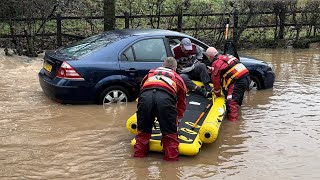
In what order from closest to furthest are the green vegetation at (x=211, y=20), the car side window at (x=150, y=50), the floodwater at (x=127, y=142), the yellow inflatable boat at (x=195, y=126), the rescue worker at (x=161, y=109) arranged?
the floodwater at (x=127, y=142) < the rescue worker at (x=161, y=109) < the yellow inflatable boat at (x=195, y=126) < the car side window at (x=150, y=50) < the green vegetation at (x=211, y=20)

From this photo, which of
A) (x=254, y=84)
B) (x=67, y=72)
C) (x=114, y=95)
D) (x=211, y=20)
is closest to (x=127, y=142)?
(x=114, y=95)

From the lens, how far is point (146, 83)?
588cm

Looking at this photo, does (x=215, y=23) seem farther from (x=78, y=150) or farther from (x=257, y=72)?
(x=78, y=150)

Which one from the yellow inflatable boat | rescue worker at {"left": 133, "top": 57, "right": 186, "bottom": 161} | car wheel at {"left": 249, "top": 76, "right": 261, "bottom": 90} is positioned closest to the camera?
rescue worker at {"left": 133, "top": 57, "right": 186, "bottom": 161}

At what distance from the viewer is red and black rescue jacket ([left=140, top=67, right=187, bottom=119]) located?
5777mm

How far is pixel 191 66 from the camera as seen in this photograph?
342 inches

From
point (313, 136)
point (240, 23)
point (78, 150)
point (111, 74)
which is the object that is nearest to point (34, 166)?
point (78, 150)

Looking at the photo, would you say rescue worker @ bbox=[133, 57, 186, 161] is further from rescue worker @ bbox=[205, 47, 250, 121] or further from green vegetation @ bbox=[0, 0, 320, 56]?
green vegetation @ bbox=[0, 0, 320, 56]

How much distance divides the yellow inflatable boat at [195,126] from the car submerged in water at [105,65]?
1.28m

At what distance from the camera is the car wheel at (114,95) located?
828 centimetres

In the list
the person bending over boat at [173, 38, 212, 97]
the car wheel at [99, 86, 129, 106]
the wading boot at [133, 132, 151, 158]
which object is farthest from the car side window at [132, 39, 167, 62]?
the wading boot at [133, 132, 151, 158]

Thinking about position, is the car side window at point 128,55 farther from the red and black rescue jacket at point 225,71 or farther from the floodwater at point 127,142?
the red and black rescue jacket at point 225,71

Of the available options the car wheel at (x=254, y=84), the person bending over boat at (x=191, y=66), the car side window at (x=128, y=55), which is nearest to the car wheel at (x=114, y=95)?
the car side window at (x=128, y=55)

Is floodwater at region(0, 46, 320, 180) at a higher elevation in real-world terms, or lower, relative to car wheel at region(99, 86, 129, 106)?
lower
